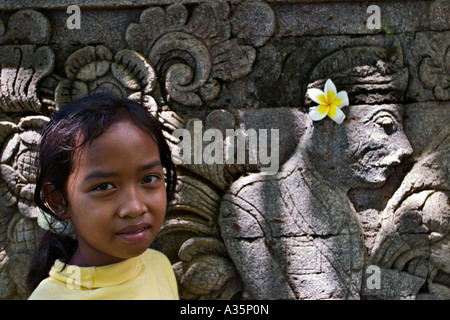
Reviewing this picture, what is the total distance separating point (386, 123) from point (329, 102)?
282mm

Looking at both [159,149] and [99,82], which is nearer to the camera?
[159,149]

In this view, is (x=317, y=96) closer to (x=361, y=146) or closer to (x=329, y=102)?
(x=329, y=102)

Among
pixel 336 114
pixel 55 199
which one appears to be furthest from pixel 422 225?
pixel 55 199

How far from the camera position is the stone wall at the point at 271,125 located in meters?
2.54

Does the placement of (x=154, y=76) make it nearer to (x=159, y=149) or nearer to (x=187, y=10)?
(x=187, y=10)

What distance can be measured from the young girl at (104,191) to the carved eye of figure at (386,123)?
1233 millimetres

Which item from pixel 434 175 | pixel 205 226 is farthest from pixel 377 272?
pixel 205 226

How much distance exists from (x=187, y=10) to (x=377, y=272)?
1.54 metres

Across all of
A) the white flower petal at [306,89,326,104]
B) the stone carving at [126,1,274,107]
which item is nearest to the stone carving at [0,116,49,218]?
the stone carving at [126,1,274,107]

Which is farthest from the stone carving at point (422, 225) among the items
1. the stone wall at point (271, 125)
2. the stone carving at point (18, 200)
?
the stone carving at point (18, 200)

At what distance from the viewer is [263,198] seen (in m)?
2.56

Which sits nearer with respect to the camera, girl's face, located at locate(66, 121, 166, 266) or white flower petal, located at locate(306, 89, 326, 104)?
girl's face, located at locate(66, 121, 166, 266)

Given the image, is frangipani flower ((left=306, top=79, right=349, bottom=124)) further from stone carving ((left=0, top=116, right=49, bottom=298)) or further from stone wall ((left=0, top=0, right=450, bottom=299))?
stone carving ((left=0, top=116, right=49, bottom=298))

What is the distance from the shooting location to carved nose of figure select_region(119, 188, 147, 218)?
155cm
